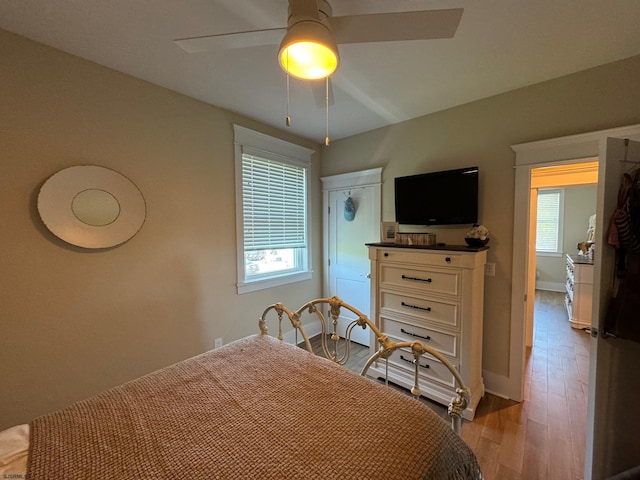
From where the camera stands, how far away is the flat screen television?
7.55ft

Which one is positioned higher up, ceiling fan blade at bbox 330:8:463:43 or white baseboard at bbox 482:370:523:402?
ceiling fan blade at bbox 330:8:463:43

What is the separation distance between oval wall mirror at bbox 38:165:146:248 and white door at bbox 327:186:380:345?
7.10 feet

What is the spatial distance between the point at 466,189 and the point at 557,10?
123 centimetres

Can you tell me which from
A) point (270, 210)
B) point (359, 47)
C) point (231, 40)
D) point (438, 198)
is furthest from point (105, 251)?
point (438, 198)

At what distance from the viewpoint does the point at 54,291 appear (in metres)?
1.67

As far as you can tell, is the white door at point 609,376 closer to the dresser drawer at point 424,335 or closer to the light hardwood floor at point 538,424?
the light hardwood floor at point 538,424

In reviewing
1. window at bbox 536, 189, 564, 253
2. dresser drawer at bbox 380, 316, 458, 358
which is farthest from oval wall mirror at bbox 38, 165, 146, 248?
window at bbox 536, 189, 564, 253

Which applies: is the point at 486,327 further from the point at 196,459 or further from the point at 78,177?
the point at 78,177

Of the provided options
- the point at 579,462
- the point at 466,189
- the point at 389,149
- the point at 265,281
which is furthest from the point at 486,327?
the point at 265,281

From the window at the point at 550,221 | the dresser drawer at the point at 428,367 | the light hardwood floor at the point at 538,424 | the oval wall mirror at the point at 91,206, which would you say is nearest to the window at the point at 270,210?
the oval wall mirror at the point at 91,206

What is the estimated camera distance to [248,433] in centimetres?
90

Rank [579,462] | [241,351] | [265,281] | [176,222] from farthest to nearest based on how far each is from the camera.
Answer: [265,281] → [176,222] → [579,462] → [241,351]

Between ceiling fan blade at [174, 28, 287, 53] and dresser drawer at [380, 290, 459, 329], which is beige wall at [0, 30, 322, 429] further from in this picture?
dresser drawer at [380, 290, 459, 329]

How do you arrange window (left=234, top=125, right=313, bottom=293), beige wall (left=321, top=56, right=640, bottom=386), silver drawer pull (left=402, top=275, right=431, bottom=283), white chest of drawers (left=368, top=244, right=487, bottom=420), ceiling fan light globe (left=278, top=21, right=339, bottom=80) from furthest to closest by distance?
window (left=234, top=125, right=313, bottom=293) < silver drawer pull (left=402, top=275, right=431, bottom=283) < white chest of drawers (left=368, top=244, right=487, bottom=420) < beige wall (left=321, top=56, right=640, bottom=386) < ceiling fan light globe (left=278, top=21, right=339, bottom=80)
